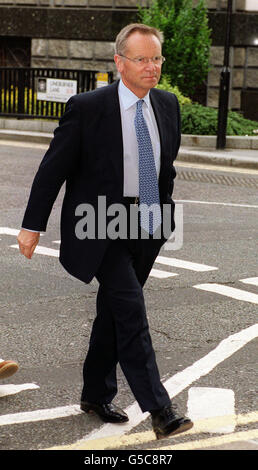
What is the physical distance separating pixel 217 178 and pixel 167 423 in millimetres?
10975

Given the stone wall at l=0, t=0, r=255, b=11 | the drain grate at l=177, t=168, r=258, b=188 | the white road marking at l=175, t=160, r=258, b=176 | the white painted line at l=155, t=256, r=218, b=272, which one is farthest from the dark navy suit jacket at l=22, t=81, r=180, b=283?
the stone wall at l=0, t=0, r=255, b=11

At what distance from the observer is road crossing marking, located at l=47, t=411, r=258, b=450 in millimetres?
4094

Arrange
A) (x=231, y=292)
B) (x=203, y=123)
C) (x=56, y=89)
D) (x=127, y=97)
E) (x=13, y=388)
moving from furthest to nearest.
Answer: (x=56, y=89), (x=203, y=123), (x=231, y=292), (x=13, y=388), (x=127, y=97)

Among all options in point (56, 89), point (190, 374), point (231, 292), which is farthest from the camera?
point (56, 89)

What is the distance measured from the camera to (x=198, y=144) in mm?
18984

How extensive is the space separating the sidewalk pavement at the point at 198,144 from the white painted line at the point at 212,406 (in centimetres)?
1208

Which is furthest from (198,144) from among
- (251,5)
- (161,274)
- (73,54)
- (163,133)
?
(163,133)

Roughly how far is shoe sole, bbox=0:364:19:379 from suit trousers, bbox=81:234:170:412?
1.96 feet

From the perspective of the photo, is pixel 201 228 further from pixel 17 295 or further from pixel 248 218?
pixel 17 295

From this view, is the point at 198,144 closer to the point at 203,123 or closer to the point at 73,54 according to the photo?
the point at 203,123

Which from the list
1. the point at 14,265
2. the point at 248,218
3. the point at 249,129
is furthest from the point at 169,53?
the point at 14,265

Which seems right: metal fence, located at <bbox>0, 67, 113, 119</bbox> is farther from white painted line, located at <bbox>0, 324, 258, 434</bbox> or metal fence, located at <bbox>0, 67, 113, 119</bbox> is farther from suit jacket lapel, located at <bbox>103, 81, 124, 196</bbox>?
suit jacket lapel, located at <bbox>103, 81, 124, 196</bbox>

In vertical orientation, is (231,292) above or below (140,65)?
below

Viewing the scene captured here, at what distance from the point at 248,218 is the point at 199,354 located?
5388 millimetres
